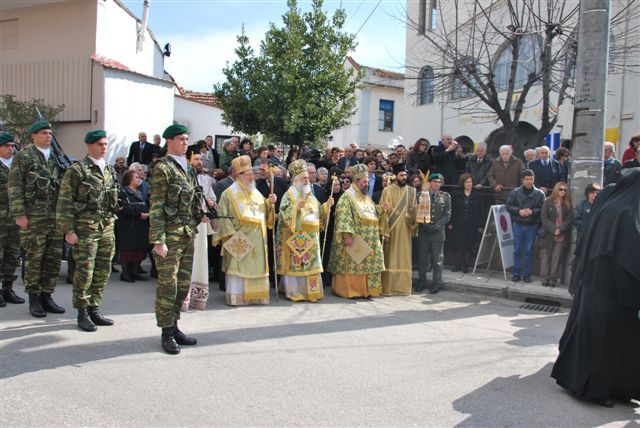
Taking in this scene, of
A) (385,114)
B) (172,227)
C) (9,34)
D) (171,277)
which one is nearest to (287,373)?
(171,277)

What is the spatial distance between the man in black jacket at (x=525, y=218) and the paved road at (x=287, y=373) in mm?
2364

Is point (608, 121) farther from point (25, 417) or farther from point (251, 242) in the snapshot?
point (25, 417)

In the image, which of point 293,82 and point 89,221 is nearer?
point 89,221

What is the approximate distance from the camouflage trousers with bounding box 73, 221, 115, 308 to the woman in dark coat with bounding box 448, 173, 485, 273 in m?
6.36

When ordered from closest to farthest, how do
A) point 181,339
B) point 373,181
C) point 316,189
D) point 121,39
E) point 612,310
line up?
point 612,310, point 181,339, point 316,189, point 373,181, point 121,39

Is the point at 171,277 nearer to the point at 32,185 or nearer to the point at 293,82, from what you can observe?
the point at 32,185

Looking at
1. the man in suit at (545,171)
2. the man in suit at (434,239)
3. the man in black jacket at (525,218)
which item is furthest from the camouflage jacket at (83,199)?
the man in suit at (545,171)

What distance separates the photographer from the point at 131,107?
1648cm

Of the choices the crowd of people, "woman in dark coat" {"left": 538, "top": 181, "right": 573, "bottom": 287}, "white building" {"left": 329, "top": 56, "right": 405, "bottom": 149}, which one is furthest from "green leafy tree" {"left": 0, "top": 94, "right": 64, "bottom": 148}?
"white building" {"left": 329, "top": 56, "right": 405, "bottom": 149}

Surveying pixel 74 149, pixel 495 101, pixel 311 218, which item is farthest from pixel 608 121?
pixel 74 149

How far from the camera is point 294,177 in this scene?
857 cm

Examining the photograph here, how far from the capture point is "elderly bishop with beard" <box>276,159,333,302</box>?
841cm

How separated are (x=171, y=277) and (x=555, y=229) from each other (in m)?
6.48

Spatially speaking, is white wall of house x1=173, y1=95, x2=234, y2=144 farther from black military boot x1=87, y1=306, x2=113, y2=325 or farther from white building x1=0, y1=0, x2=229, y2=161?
black military boot x1=87, y1=306, x2=113, y2=325
